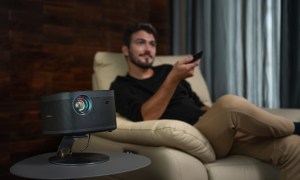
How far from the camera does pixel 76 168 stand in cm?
115

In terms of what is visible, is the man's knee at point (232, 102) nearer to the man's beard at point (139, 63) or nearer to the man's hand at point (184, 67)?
the man's hand at point (184, 67)

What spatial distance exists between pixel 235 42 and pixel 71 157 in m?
1.49

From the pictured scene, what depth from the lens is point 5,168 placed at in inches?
80.4

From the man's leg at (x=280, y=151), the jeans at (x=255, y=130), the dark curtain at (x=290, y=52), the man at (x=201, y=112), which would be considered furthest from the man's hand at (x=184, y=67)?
the dark curtain at (x=290, y=52)

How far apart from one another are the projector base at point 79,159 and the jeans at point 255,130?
17.5 inches

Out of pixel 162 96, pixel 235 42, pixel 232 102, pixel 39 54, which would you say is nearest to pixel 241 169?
pixel 232 102

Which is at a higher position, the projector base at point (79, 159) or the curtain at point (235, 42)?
the curtain at point (235, 42)

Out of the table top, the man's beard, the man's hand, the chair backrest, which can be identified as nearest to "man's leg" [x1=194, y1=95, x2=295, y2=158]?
the man's hand

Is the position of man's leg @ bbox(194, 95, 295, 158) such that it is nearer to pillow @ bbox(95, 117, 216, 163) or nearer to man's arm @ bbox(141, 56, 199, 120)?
pillow @ bbox(95, 117, 216, 163)

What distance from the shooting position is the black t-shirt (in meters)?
1.83

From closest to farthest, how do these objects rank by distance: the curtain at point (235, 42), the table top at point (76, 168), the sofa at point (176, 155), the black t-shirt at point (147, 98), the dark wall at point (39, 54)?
the table top at point (76, 168) < the sofa at point (176, 155) < the black t-shirt at point (147, 98) < the dark wall at point (39, 54) < the curtain at point (235, 42)

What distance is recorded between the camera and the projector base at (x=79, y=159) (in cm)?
121

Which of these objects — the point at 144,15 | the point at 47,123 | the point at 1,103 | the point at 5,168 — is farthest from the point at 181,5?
the point at 47,123

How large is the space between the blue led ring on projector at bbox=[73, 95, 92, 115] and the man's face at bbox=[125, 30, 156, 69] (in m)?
0.94
